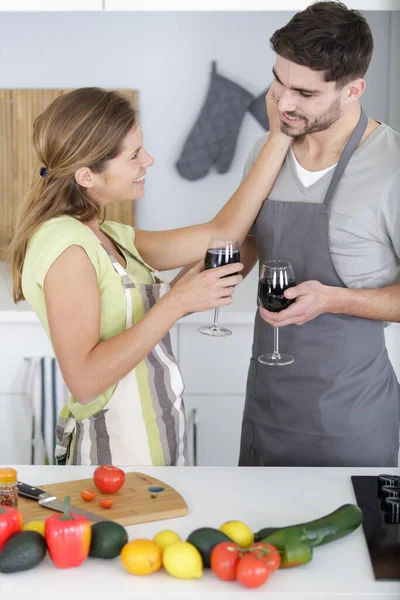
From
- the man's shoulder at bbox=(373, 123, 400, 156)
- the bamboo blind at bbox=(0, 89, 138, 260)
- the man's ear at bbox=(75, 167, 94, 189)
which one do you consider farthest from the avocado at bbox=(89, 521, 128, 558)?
the bamboo blind at bbox=(0, 89, 138, 260)

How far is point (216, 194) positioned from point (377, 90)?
72 cm

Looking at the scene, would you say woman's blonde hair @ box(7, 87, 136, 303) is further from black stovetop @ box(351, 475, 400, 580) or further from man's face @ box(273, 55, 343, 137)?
black stovetop @ box(351, 475, 400, 580)

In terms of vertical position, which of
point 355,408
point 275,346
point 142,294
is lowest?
point 355,408

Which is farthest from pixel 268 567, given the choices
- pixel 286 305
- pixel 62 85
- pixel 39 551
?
pixel 62 85

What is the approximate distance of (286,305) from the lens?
1747 mm

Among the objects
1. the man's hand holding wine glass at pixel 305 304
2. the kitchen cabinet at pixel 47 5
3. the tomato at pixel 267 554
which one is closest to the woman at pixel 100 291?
the man's hand holding wine glass at pixel 305 304

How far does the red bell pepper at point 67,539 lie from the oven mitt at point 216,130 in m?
2.25

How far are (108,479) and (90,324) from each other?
0.33 metres

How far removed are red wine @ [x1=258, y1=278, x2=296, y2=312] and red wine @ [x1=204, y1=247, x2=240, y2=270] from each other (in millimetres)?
77

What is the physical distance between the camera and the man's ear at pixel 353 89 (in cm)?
189

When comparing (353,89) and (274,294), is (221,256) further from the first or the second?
(353,89)

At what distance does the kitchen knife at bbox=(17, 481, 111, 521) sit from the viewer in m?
1.36

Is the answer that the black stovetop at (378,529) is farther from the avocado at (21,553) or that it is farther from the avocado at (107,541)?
the avocado at (21,553)

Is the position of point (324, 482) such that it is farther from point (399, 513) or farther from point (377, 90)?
point (377, 90)
